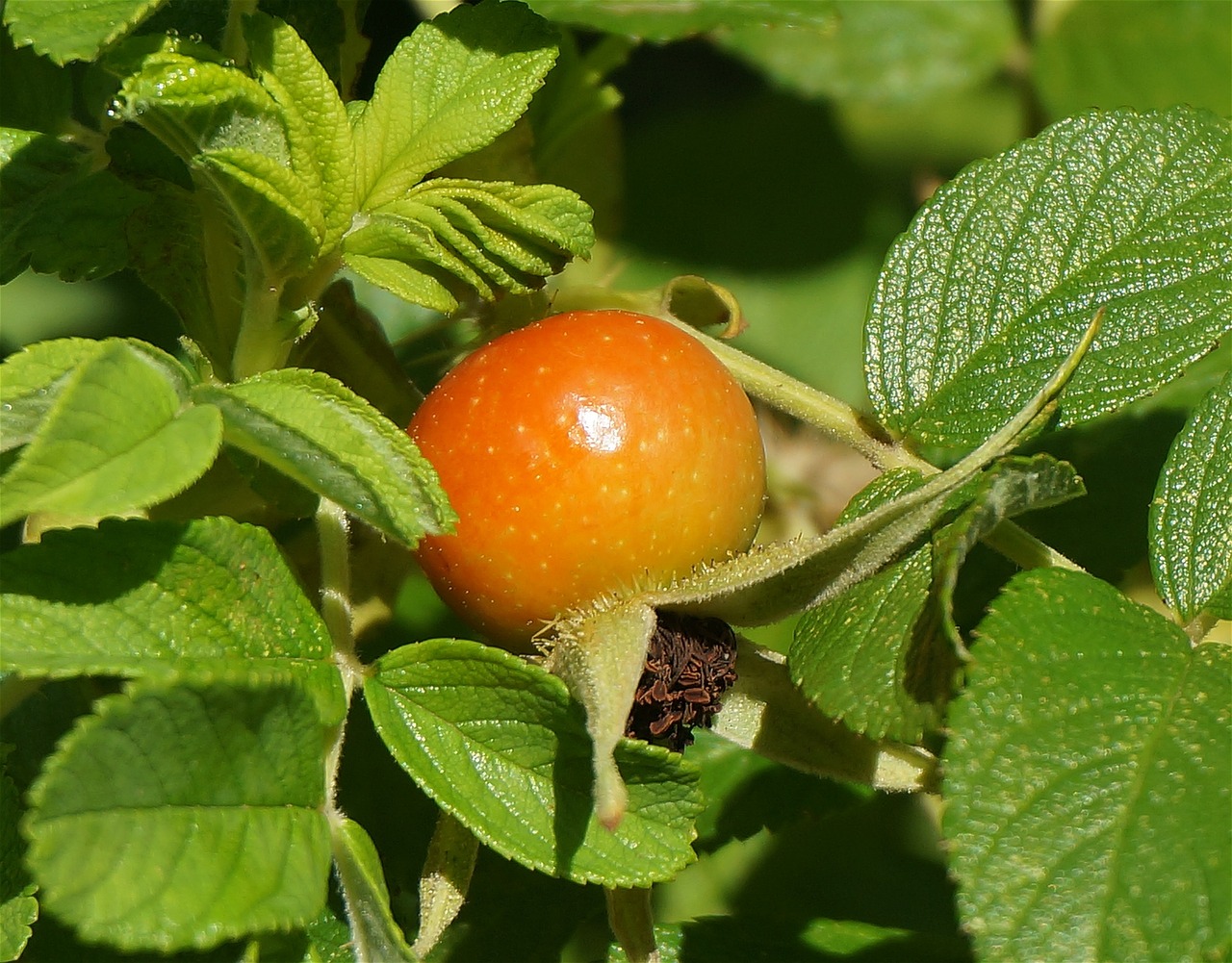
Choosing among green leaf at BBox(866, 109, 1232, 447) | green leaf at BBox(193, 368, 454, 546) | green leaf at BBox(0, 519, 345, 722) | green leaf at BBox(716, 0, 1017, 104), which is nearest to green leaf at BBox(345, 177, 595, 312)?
green leaf at BBox(193, 368, 454, 546)

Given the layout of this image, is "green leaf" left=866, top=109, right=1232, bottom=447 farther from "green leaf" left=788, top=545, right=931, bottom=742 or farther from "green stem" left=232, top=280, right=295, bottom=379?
"green stem" left=232, top=280, right=295, bottom=379

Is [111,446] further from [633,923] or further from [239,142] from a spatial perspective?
[633,923]

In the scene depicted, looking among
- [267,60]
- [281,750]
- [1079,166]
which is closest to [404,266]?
[267,60]

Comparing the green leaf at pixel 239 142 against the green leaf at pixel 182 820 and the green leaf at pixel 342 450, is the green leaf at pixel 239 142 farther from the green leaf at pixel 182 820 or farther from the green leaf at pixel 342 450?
the green leaf at pixel 182 820

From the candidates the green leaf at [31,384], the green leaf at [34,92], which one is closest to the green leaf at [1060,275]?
the green leaf at [31,384]

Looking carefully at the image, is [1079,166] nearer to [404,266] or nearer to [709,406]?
[709,406]
